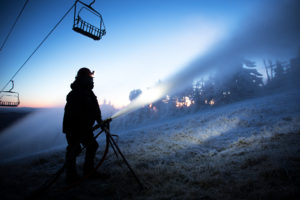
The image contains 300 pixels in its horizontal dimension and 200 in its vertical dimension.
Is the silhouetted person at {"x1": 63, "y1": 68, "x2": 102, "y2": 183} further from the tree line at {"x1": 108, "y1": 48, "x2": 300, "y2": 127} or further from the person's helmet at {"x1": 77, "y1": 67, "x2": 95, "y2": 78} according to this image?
the tree line at {"x1": 108, "y1": 48, "x2": 300, "y2": 127}

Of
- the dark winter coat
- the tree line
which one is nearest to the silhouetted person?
the dark winter coat

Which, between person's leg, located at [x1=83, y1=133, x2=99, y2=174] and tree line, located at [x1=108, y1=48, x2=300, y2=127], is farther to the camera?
tree line, located at [x1=108, y1=48, x2=300, y2=127]

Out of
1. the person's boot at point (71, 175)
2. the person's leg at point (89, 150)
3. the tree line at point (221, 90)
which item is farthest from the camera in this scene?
the tree line at point (221, 90)

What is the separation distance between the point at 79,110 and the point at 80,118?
0.82 ft

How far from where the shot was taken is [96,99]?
4539mm

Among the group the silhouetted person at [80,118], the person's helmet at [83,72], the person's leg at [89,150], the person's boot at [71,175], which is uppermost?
the person's helmet at [83,72]

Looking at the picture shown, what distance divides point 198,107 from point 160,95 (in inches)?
687

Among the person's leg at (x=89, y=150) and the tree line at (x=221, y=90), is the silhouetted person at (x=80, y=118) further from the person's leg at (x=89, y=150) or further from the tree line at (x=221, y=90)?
the tree line at (x=221, y=90)

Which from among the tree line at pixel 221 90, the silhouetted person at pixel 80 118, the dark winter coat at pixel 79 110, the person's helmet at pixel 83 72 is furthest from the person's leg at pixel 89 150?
the tree line at pixel 221 90

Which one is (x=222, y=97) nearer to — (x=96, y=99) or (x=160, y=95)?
(x=160, y=95)

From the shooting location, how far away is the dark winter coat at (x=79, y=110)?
4031 mm

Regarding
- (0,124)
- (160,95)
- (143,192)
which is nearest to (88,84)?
(143,192)

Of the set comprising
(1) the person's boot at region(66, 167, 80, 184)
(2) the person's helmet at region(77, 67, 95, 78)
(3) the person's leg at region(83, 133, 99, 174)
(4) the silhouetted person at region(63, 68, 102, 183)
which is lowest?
(1) the person's boot at region(66, 167, 80, 184)

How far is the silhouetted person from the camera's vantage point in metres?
4.02
